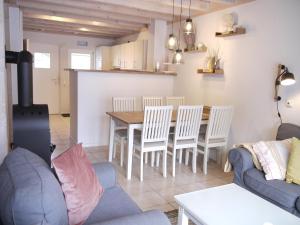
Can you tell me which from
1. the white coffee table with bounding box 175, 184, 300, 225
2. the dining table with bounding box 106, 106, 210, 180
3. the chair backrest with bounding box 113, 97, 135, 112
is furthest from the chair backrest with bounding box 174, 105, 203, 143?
the white coffee table with bounding box 175, 184, 300, 225

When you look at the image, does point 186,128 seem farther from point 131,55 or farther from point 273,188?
point 131,55

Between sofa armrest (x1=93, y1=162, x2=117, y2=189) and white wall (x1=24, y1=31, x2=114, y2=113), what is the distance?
5978 mm

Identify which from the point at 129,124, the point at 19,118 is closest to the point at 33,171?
the point at 19,118

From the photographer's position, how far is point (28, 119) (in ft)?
8.01

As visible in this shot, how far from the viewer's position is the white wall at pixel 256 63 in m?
2.98

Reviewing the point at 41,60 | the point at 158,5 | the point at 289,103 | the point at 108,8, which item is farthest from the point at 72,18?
the point at 289,103

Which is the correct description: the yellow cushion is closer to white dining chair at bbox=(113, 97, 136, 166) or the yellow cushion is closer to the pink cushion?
the pink cushion

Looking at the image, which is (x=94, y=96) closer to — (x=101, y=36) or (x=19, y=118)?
(x=19, y=118)

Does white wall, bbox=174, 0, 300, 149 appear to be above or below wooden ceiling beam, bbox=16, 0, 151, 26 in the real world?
below

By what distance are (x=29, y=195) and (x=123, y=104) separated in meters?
2.99

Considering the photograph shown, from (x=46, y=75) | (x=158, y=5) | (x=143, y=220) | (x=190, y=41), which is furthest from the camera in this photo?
(x=46, y=75)

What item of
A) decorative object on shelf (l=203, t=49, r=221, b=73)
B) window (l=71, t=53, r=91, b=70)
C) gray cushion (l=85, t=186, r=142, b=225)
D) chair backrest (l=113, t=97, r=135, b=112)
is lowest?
gray cushion (l=85, t=186, r=142, b=225)

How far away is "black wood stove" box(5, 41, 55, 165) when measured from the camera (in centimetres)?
242

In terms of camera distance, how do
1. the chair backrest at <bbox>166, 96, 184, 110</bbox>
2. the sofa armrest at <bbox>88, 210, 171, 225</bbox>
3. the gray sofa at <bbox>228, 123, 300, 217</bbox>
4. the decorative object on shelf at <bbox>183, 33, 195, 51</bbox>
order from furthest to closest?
the decorative object on shelf at <bbox>183, 33, 195, 51</bbox>, the chair backrest at <bbox>166, 96, 184, 110</bbox>, the gray sofa at <bbox>228, 123, 300, 217</bbox>, the sofa armrest at <bbox>88, 210, 171, 225</bbox>
